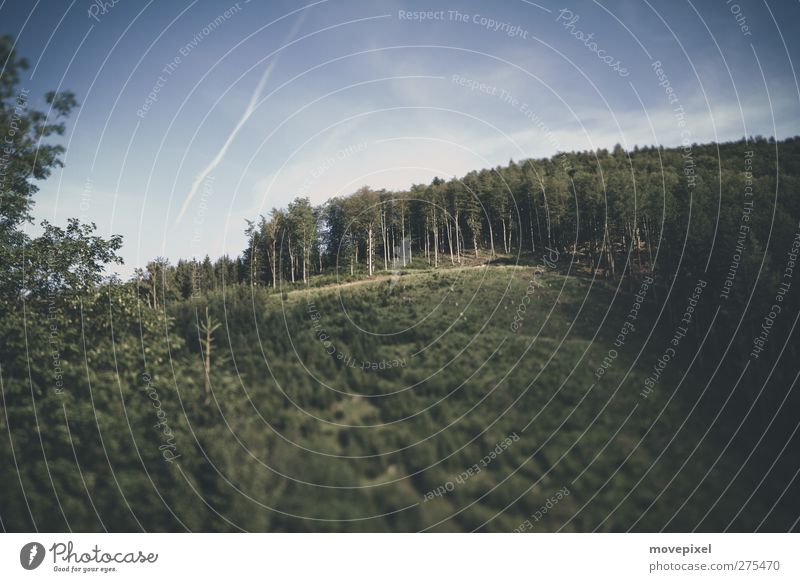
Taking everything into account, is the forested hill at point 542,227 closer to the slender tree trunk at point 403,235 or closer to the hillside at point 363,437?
the slender tree trunk at point 403,235

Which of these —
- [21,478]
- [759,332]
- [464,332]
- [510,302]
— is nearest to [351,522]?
[21,478]

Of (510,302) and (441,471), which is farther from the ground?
(510,302)

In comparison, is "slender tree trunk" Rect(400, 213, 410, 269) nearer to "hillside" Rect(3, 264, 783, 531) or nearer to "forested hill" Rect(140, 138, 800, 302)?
"forested hill" Rect(140, 138, 800, 302)

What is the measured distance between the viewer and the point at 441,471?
851 cm

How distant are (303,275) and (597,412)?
13312 millimetres

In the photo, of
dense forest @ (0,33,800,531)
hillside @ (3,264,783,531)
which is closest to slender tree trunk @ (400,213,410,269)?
dense forest @ (0,33,800,531)

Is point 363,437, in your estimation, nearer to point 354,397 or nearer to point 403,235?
point 354,397

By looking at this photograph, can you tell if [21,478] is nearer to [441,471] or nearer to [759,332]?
[441,471]
